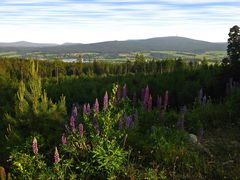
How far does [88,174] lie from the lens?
698 centimetres

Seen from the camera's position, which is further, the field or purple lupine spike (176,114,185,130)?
purple lupine spike (176,114,185,130)

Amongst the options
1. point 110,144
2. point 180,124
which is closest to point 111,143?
point 110,144

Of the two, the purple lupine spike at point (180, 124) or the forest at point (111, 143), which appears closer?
the forest at point (111, 143)

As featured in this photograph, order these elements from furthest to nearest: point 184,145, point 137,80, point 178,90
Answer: point 137,80, point 178,90, point 184,145

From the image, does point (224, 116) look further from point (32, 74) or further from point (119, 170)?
point (32, 74)

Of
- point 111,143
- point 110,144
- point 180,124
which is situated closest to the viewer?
point 111,143

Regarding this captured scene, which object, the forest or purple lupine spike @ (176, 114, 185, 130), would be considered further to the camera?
purple lupine spike @ (176, 114, 185, 130)

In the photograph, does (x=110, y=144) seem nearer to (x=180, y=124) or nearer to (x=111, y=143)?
(x=111, y=143)

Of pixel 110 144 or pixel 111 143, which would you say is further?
pixel 110 144

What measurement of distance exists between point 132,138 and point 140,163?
704mm

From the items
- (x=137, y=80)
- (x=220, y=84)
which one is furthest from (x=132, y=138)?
(x=137, y=80)

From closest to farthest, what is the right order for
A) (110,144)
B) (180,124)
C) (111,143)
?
(111,143) < (110,144) < (180,124)

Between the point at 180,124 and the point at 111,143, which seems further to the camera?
the point at 180,124

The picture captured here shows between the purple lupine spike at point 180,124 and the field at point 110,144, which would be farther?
the purple lupine spike at point 180,124
